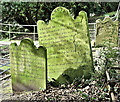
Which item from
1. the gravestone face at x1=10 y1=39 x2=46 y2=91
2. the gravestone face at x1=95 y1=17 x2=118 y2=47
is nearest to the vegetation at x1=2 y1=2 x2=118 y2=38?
the gravestone face at x1=95 y1=17 x2=118 y2=47

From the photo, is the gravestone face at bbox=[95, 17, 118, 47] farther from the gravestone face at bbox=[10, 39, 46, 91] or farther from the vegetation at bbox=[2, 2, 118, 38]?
the gravestone face at bbox=[10, 39, 46, 91]

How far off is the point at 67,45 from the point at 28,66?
38.0 inches

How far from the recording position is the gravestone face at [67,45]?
3.96 metres

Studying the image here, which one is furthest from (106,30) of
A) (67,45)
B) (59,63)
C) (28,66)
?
(28,66)

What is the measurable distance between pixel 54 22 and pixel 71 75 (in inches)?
Answer: 48.7

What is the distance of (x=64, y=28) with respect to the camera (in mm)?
3980

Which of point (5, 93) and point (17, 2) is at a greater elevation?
point (17, 2)

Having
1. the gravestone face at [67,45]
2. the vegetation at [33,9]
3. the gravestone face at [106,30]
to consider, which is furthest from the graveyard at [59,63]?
the vegetation at [33,9]

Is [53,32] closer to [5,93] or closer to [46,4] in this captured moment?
[5,93]

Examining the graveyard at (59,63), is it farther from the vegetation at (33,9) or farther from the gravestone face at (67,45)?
the vegetation at (33,9)

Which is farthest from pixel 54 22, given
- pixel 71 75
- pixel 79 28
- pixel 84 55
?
pixel 71 75

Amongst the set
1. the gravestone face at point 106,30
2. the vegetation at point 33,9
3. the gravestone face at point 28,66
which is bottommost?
the gravestone face at point 28,66

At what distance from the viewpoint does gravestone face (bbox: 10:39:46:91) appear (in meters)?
3.55

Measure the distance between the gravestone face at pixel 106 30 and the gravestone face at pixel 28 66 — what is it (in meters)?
4.01
